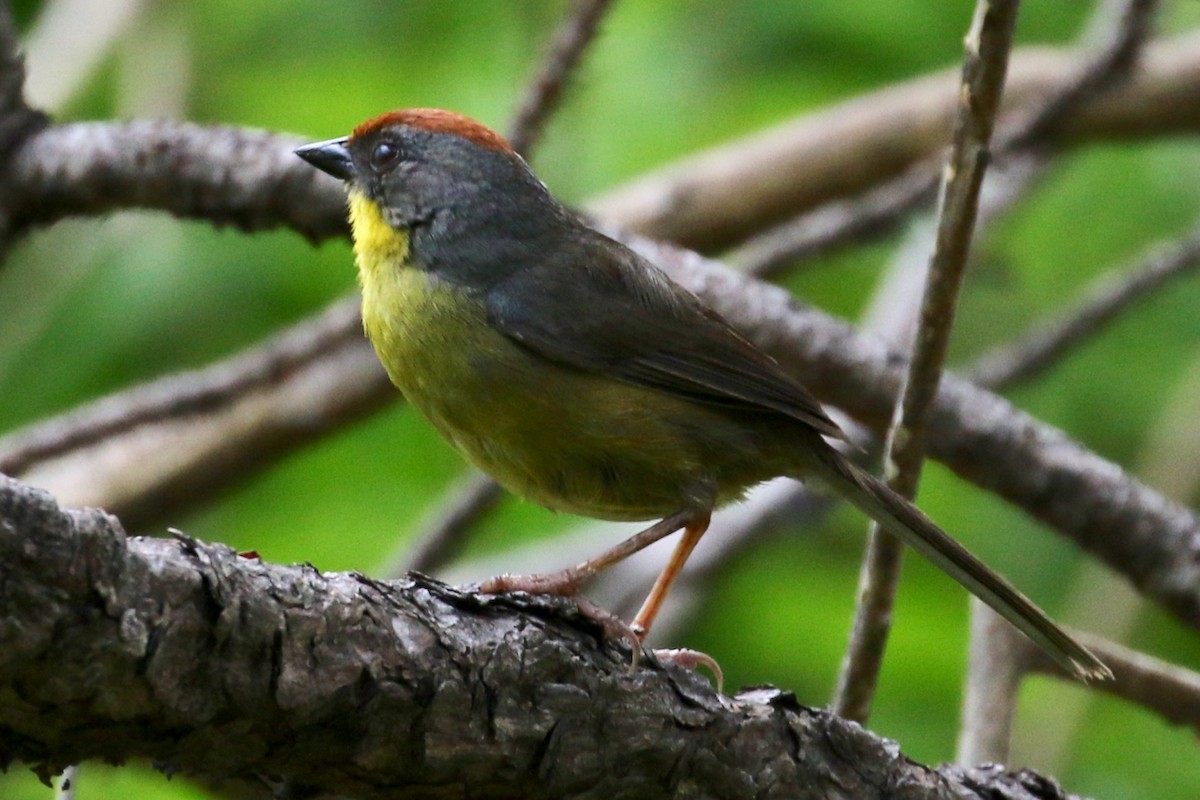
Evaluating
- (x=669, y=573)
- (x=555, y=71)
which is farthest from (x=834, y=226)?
(x=669, y=573)

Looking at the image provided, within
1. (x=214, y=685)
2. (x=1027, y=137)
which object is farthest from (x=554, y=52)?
(x=214, y=685)

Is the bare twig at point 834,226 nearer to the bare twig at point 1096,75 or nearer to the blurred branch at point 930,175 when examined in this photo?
the blurred branch at point 930,175

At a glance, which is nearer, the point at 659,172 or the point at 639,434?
the point at 639,434

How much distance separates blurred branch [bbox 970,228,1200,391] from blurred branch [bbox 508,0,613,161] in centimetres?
221

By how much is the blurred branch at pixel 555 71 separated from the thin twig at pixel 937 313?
1643mm

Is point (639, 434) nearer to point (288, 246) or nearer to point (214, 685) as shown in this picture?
point (214, 685)

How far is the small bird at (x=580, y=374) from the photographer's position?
→ 3668 millimetres

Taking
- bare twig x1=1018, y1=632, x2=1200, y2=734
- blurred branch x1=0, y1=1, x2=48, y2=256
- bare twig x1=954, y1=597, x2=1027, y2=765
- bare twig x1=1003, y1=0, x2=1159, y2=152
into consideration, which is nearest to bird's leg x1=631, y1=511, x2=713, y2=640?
bare twig x1=954, y1=597, x2=1027, y2=765

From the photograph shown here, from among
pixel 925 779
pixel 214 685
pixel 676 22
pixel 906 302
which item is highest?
pixel 676 22

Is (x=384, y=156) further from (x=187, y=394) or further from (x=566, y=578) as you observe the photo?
(x=566, y=578)

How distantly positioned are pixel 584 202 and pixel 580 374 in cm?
281

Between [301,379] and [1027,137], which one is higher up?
[1027,137]

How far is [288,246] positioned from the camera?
238 inches

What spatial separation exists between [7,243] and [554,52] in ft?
5.70
